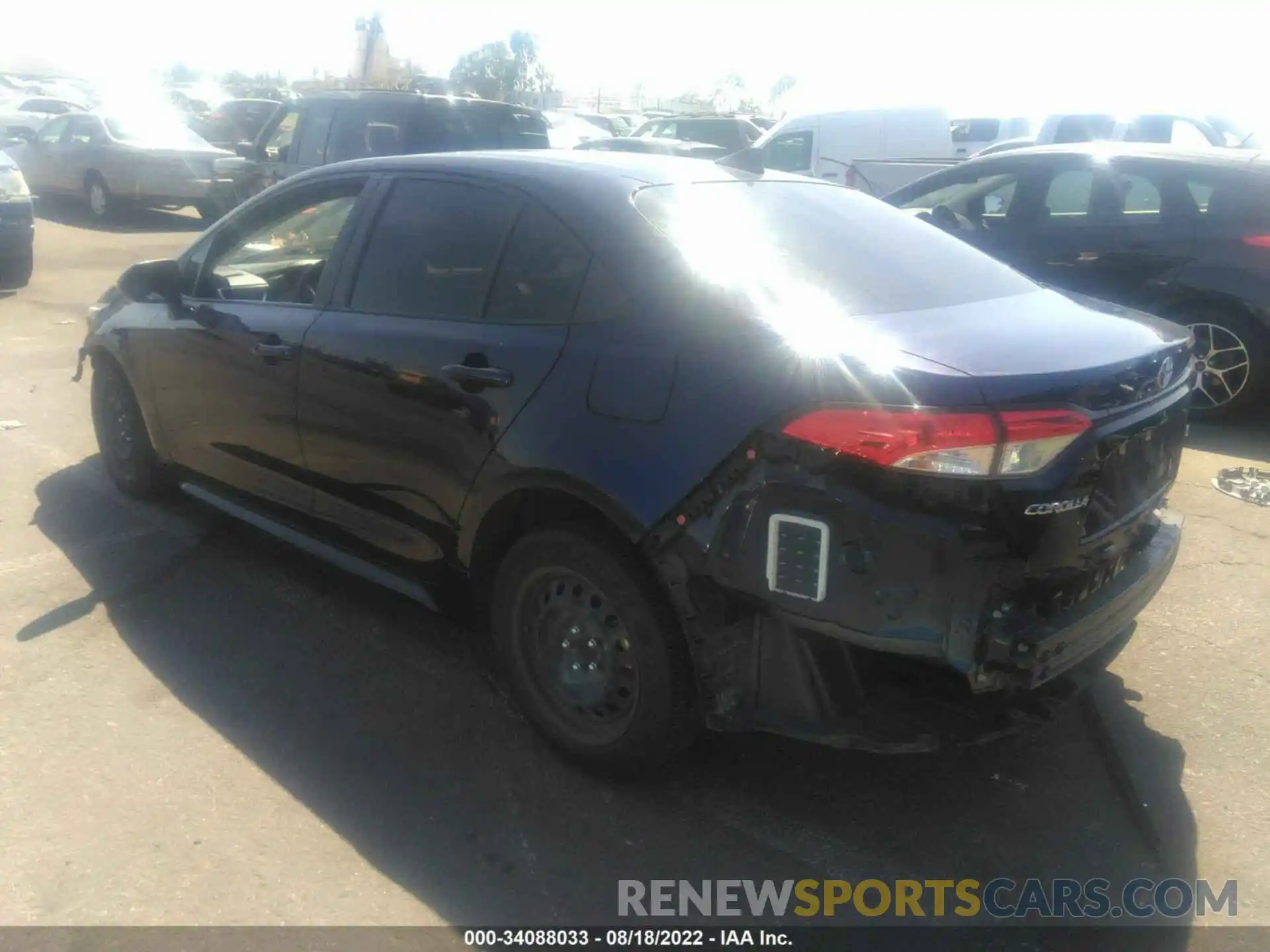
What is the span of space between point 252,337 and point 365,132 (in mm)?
7973

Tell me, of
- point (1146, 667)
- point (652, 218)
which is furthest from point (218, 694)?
point (1146, 667)

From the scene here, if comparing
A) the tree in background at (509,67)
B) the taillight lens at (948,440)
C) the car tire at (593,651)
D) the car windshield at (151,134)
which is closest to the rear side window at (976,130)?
the car windshield at (151,134)

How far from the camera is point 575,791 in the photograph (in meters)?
3.20

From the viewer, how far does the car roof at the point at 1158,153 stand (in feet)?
22.4

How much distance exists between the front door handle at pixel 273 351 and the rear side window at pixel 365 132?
25.3 feet

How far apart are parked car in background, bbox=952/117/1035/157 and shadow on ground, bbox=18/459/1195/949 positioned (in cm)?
1706

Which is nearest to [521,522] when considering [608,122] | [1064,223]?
[1064,223]

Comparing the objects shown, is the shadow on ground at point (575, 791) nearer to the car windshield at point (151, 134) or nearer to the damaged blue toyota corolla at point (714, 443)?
the damaged blue toyota corolla at point (714, 443)

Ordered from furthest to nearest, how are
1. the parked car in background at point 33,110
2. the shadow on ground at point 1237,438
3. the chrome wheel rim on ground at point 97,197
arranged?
1. the parked car in background at point 33,110
2. the chrome wheel rim on ground at point 97,197
3. the shadow on ground at point 1237,438

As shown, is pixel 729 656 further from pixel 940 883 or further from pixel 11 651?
pixel 11 651

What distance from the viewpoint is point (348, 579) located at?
4.42 m

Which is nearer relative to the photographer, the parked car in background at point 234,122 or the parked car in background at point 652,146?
the parked car in background at point 652,146

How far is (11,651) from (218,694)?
2.76 ft

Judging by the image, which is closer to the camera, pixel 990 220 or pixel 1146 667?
pixel 1146 667
